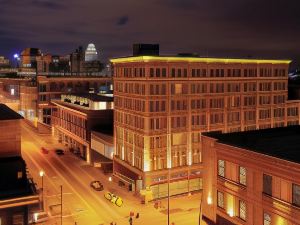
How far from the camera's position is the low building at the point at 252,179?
35.6 meters

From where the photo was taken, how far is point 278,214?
36.6 m

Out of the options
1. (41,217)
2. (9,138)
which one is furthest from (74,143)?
(9,138)

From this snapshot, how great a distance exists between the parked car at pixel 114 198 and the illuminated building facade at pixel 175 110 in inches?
199

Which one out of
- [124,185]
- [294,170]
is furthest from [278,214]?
[124,185]

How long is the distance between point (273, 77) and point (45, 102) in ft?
274

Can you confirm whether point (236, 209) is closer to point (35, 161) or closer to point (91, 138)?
point (91, 138)

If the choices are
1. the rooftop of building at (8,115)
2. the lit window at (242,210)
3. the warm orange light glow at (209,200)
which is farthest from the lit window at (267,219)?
the rooftop of building at (8,115)

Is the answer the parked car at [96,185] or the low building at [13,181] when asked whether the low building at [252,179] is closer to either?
the low building at [13,181]

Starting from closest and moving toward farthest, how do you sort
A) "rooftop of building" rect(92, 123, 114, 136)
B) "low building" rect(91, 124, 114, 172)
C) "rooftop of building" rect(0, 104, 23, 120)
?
"rooftop of building" rect(0, 104, 23, 120)
"low building" rect(91, 124, 114, 172)
"rooftop of building" rect(92, 123, 114, 136)

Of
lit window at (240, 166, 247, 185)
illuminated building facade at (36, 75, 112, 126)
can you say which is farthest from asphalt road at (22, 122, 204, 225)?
illuminated building facade at (36, 75, 112, 126)

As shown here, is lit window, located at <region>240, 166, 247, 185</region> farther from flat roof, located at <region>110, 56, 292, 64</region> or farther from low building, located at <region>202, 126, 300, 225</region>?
flat roof, located at <region>110, 56, 292, 64</region>

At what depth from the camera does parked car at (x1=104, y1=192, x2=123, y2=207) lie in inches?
2490

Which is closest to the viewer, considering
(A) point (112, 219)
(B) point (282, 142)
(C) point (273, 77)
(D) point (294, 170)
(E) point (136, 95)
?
(D) point (294, 170)

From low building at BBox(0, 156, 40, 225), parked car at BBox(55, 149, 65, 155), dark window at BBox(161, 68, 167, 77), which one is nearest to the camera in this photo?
Answer: low building at BBox(0, 156, 40, 225)
